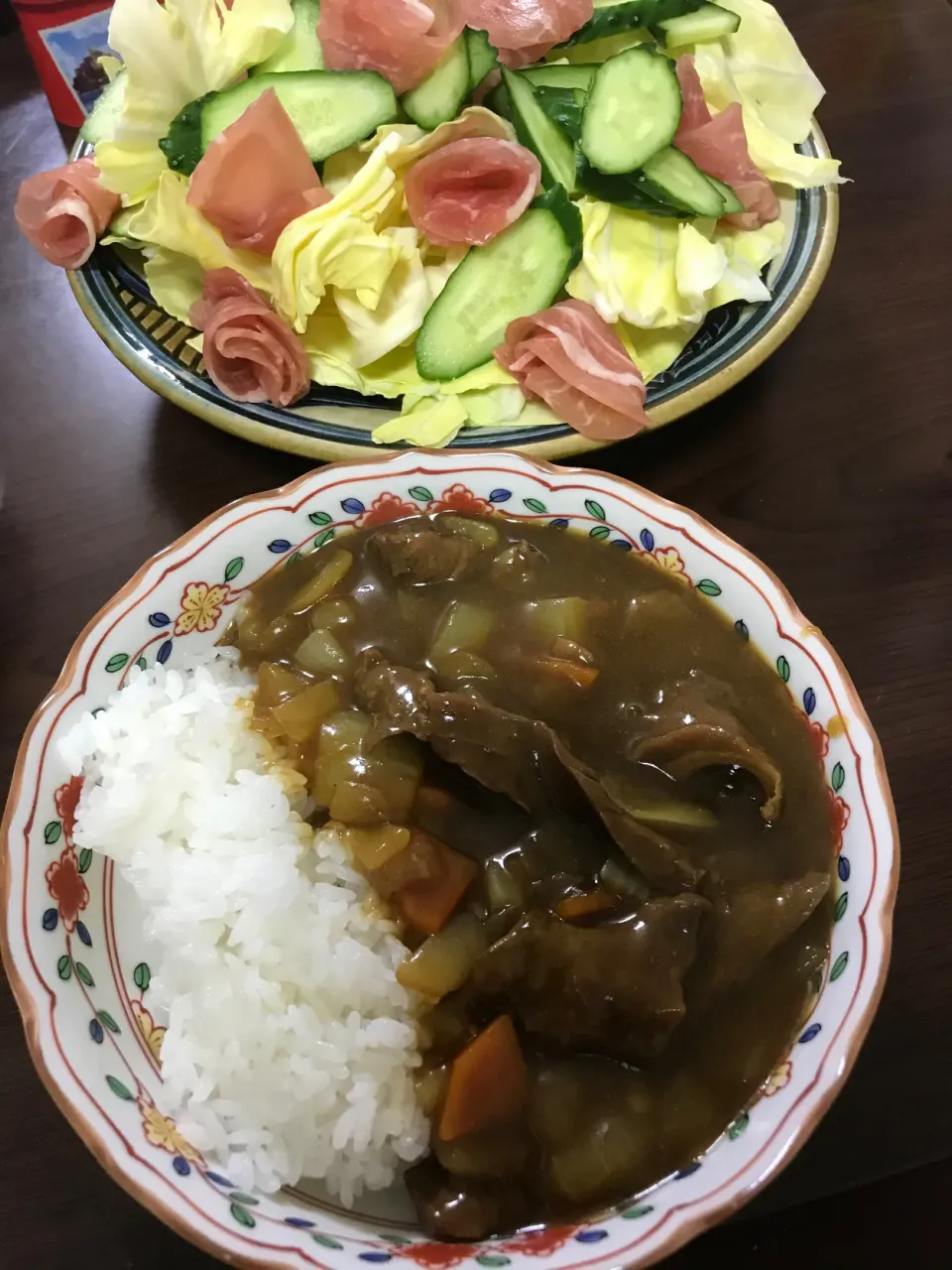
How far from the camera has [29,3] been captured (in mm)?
2961

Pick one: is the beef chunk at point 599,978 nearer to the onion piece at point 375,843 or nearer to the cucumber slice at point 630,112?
the onion piece at point 375,843

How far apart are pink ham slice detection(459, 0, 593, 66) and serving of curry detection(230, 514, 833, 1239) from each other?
199 cm

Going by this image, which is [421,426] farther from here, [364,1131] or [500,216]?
[364,1131]

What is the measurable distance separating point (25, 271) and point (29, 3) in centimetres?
80

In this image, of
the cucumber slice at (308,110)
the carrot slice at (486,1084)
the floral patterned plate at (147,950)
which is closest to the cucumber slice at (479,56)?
the cucumber slice at (308,110)

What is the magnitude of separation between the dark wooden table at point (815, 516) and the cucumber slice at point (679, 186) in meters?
0.47

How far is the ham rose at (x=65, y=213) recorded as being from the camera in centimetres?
272

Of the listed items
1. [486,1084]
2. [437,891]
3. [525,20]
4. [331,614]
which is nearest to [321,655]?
[331,614]

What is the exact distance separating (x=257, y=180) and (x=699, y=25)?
5.44 feet

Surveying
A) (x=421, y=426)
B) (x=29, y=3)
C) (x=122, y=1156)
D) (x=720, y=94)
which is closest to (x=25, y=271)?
(x=29, y=3)

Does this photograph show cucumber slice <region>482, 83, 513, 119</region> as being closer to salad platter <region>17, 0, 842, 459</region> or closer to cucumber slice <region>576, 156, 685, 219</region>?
salad platter <region>17, 0, 842, 459</region>

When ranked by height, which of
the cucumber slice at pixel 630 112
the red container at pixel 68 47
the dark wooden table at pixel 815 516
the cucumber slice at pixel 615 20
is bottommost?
the dark wooden table at pixel 815 516

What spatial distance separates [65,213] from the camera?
2.71 meters

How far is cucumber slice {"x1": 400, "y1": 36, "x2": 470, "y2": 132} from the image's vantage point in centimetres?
297
